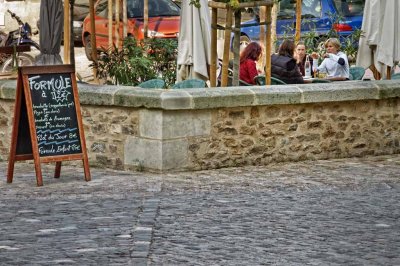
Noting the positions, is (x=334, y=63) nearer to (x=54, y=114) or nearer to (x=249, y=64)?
(x=249, y=64)

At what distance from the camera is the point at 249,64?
16266mm

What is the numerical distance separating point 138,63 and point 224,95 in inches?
119

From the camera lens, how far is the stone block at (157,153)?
1295 cm

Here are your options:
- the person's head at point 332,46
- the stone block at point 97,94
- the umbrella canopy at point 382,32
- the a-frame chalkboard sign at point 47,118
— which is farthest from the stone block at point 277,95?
the person's head at point 332,46

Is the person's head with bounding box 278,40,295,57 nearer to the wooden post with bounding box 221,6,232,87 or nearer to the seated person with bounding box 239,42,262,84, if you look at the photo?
the seated person with bounding box 239,42,262,84

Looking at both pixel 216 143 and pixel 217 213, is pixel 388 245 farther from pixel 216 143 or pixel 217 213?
pixel 216 143

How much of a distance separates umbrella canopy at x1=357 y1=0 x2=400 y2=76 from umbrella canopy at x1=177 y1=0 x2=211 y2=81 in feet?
7.46

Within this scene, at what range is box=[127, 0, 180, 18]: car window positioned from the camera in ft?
87.0

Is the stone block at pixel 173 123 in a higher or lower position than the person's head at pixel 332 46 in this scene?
lower

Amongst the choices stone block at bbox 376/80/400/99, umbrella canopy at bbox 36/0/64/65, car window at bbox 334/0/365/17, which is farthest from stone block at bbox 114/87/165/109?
car window at bbox 334/0/365/17

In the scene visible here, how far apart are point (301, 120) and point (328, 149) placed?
0.53 metres

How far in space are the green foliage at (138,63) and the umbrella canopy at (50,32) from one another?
0.99 metres

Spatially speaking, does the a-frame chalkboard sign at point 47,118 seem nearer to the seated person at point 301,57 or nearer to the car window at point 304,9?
the seated person at point 301,57

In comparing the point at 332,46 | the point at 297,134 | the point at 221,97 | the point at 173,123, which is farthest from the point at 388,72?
the point at 173,123
